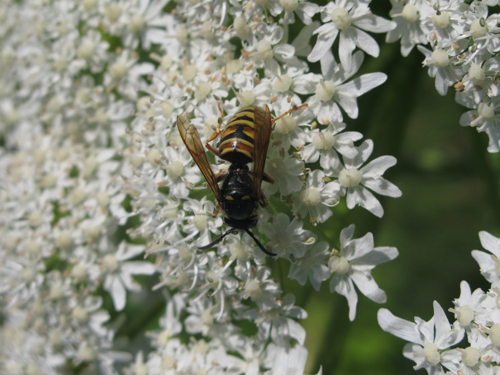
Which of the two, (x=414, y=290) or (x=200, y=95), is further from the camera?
(x=414, y=290)

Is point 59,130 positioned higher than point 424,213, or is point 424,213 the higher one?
point 59,130

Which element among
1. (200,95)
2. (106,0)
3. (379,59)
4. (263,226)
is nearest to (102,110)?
(106,0)

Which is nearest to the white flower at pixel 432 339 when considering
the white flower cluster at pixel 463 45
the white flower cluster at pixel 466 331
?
the white flower cluster at pixel 466 331

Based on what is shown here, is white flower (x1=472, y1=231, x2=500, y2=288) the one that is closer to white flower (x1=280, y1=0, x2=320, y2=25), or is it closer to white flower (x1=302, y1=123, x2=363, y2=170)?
white flower (x1=302, y1=123, x2=363, y2=170)

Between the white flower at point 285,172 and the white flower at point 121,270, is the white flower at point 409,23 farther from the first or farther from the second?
the white flower at point 121,270

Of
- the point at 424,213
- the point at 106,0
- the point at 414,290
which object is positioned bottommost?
the point at 414,290

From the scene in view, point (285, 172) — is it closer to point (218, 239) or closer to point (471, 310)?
point (218, 239)

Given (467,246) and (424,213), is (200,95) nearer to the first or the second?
(424,213)
